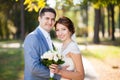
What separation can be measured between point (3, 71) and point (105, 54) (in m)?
9.64

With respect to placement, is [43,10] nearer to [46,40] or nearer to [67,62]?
[46,40]

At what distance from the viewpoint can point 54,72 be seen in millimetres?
4660

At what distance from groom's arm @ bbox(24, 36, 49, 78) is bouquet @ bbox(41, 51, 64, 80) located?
0.06m

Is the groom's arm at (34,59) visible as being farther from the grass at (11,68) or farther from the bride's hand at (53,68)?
the grass at (11,68)

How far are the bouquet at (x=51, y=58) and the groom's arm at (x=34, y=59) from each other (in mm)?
63

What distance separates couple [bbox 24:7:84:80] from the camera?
467cm

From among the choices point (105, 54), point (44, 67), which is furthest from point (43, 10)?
point (105, 54)

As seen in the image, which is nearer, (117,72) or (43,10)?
(43,10)

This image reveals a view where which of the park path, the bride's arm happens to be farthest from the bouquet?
the park path

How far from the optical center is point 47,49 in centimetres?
488

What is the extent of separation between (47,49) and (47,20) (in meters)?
0.37

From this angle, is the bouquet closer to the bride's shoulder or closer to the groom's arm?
the groom's arm

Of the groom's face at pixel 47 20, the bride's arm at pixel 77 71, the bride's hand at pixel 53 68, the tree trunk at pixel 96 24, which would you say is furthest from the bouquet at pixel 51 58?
the tree trunk at pixel 96 24

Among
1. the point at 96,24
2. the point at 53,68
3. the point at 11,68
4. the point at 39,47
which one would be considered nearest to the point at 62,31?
the point at 39,47
